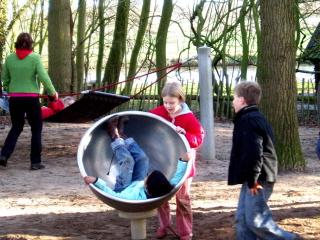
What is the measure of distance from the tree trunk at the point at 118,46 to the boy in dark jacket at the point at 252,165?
15510 millimetres

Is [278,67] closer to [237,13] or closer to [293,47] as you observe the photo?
[293,47]

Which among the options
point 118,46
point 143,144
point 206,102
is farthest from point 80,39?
point 143,144

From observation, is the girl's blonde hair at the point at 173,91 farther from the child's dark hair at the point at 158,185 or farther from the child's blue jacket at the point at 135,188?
the child's dark hair at the point at 158,185

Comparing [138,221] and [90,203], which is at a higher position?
[138,221]

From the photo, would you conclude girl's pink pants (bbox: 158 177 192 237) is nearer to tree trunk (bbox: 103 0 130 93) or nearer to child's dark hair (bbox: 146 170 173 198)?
child's dark hair (bbox: 146 170 173 198)

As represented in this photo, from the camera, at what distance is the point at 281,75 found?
27.8ft

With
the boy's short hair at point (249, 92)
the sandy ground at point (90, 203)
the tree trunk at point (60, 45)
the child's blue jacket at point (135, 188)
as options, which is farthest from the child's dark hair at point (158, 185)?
the tree trunk at point (60, 45)

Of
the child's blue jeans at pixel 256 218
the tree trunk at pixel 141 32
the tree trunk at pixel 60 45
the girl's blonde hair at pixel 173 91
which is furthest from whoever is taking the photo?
the tree trunk at pixel 141 32

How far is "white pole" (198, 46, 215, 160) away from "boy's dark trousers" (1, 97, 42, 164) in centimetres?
243

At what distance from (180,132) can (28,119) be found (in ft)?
13.0

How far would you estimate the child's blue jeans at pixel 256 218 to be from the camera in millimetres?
4641

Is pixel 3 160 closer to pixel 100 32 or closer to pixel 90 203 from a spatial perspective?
pixel 90 203

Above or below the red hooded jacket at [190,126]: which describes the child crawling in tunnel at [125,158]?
below

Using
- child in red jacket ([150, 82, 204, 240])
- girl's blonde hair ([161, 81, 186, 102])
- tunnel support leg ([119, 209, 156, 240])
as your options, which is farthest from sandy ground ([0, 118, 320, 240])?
girl's blonde hair ([161, 81, 186, 102])
